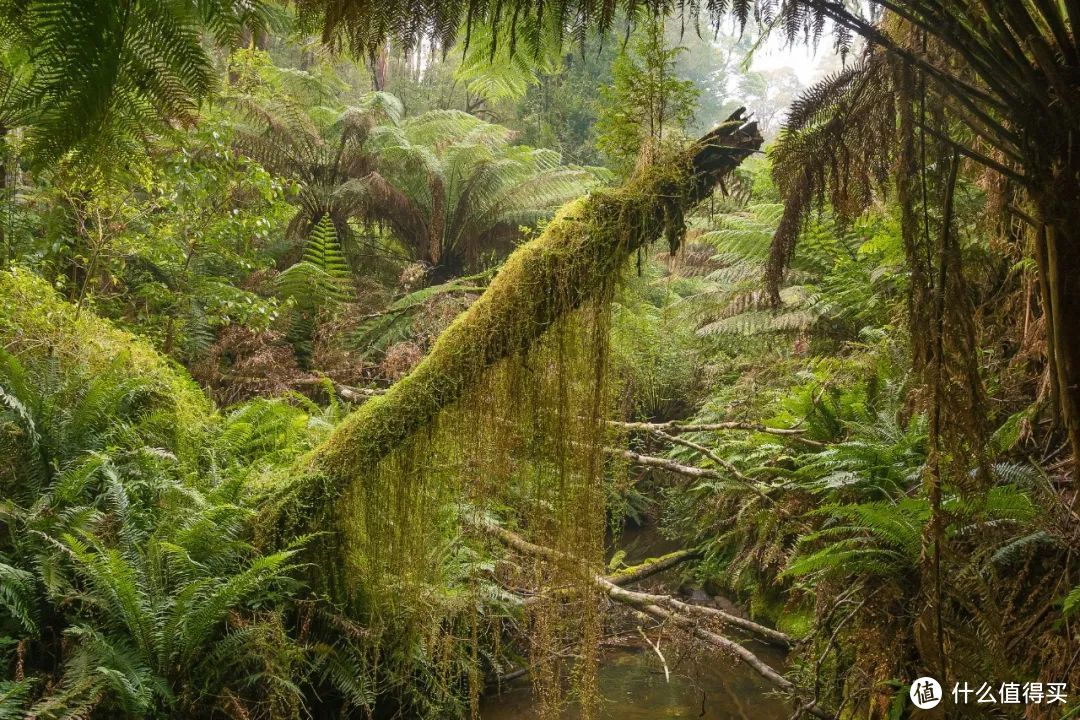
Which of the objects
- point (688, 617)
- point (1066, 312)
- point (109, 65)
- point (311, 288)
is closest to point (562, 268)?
point (1066, 312)

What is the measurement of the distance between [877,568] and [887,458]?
677 mm

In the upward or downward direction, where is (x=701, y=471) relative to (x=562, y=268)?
downward

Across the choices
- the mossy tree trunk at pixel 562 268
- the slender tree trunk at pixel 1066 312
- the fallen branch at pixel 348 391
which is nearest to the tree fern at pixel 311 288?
the fallen branch at pixel 348 391

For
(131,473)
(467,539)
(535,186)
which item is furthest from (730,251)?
(131,473)

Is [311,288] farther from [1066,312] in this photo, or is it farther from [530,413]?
[1066,312]

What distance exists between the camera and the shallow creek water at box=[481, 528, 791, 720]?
4.00m

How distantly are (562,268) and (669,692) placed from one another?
9.54 ft

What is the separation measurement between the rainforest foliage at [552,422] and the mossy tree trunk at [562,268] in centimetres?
1

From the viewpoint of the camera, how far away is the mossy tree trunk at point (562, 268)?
2793mm

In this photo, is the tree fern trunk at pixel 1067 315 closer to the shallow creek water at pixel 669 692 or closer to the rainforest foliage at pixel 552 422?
the rainforest foliage at pixel 552 422

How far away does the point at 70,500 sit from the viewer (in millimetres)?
3070

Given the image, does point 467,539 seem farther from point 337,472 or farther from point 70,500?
point 70,500

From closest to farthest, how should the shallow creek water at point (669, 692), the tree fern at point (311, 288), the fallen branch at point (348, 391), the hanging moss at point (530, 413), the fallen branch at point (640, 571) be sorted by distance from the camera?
the hanging moss at point (530, 413)
the shallow creek water at point (669, 692)
the fallen branch at point (640, 571)
the fallen branch at point (348, 391)
the tree fern at point (311, 288)

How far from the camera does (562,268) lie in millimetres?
2779
